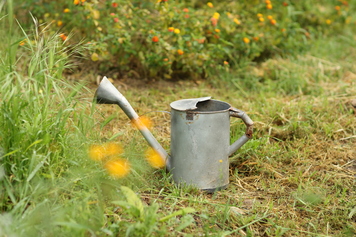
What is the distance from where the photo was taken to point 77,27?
362cm

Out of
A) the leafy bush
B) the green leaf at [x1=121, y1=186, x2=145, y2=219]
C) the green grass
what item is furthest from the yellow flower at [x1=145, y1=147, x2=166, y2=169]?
the leafy bush

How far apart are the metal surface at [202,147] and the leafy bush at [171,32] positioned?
1096 mm

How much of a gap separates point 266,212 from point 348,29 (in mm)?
3827

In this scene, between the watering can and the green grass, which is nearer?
the green grass

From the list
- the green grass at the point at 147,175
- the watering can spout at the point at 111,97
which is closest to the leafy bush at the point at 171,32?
the green grass at the point at 147,175

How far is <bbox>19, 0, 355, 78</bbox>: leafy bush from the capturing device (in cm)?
321

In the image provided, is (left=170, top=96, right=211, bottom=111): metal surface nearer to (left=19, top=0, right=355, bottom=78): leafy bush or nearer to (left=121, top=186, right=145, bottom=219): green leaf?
(left=121, top=186, right=145, bottom=219): green leaf

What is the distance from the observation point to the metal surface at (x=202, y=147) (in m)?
2.04

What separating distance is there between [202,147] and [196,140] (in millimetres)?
46

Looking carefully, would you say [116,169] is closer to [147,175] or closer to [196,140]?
[147,175]

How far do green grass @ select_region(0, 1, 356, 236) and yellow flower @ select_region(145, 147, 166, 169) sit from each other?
0.04 meters

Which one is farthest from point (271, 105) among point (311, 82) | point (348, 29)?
point (348, 29)

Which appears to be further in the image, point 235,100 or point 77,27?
point 77,27

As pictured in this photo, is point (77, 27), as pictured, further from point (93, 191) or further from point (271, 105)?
point (93, 191)
